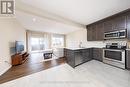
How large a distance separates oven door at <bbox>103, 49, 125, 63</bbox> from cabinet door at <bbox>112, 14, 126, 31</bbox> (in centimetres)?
103

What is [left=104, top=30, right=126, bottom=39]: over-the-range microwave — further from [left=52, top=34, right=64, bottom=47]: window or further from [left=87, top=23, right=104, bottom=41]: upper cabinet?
[left=52, top=34, right=64, bottom=47]: window

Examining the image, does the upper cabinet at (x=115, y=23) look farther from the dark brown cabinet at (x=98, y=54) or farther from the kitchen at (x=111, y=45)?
the dark brown cabinet at (x=98, y=54)

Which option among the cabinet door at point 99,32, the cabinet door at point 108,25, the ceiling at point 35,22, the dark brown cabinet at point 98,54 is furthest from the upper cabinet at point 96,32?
the ceiling at point 35,22

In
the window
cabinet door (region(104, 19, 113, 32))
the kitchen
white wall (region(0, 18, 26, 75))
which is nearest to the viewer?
white wall (region(0, 18, 26, 75))

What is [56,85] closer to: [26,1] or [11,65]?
[26,1]

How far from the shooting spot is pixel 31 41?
25.4ft

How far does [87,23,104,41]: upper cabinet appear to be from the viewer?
4.09 meters

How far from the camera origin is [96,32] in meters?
4.41

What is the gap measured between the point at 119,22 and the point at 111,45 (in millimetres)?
1165

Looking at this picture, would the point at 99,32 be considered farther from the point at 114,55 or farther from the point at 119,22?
the point at 114,55

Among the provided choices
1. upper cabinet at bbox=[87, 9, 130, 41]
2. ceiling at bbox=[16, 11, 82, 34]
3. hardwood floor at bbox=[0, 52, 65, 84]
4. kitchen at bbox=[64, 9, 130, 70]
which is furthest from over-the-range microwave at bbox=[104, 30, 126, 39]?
hardwood floor at bbox=[0, 52, 65, 84]

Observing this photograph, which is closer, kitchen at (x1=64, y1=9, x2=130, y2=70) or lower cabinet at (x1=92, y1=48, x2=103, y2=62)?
kitchen at (x1=64, y1=9, x2=130, y2=70)

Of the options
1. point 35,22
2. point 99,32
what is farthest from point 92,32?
point 35,22

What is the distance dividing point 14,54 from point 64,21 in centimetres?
Answer: 325
